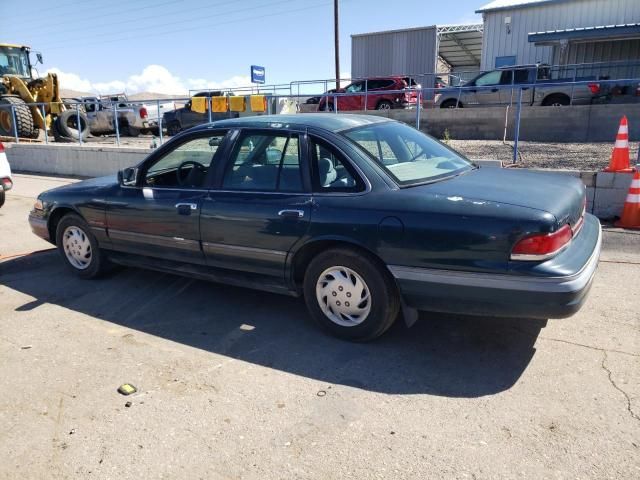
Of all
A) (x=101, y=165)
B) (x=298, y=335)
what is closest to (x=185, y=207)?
(x=298, y=335)

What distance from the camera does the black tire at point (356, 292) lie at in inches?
136

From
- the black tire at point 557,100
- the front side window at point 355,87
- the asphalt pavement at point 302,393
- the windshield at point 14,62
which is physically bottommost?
the asphalt pavement at point 302,393

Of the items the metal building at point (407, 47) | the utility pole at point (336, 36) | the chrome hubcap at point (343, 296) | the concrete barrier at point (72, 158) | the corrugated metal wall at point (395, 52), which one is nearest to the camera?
the chrome hubcap at point (343, 296)

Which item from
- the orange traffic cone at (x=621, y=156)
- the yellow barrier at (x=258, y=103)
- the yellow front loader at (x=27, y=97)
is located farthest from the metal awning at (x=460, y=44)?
the orange traffic cone at (x=621, y=156)

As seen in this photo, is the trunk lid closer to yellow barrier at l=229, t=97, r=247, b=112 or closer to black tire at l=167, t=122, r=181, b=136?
yellow barrier at l=229, t=97, r=247, b=112

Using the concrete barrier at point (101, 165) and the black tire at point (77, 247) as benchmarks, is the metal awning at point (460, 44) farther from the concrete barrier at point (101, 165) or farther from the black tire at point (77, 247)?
the black tire at point (77, 247)

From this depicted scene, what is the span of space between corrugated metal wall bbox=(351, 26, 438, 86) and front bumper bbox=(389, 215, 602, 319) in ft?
97.4

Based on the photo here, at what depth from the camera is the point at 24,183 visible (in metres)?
12.4

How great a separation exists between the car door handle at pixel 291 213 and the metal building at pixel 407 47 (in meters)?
28.0

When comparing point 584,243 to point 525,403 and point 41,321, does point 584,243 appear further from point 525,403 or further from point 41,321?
point 41,321

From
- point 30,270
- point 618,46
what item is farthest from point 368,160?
point 618,46

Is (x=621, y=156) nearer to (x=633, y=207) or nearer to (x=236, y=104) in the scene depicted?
(x=633, y=207)

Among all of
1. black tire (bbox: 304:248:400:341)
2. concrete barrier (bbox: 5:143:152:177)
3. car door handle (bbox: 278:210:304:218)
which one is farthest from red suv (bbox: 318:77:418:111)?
black tire (bbox: 304:248:400:341)

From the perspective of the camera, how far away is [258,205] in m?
3.89
